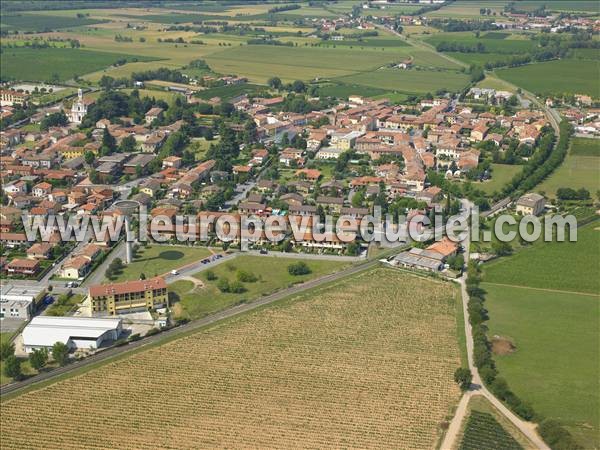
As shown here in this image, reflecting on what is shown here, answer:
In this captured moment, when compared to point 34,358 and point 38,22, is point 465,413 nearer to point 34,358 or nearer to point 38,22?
point 34,358

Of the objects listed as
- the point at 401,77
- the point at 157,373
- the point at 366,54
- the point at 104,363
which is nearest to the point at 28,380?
the point at 104,363

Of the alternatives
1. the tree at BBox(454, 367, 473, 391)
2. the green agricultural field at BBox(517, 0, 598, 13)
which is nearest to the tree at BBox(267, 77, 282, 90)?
the tree at BBox(454, 367, 473, 391)

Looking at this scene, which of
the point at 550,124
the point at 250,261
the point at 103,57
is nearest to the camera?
the point at 250,261

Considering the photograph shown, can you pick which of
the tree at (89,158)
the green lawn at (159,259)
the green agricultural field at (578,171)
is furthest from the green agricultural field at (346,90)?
the green lawn at (159,259)

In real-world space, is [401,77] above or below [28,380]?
above

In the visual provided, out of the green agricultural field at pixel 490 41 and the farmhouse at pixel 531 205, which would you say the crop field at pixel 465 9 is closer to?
the green agricultural field at pixel 490 41

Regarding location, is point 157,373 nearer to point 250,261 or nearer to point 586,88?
point 250,261

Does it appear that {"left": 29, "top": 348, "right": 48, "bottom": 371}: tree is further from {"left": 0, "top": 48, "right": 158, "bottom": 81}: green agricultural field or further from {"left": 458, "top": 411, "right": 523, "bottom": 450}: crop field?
{"left": 0, "top": 48, "right": 158, "bottom": 81}: green agricultural field
